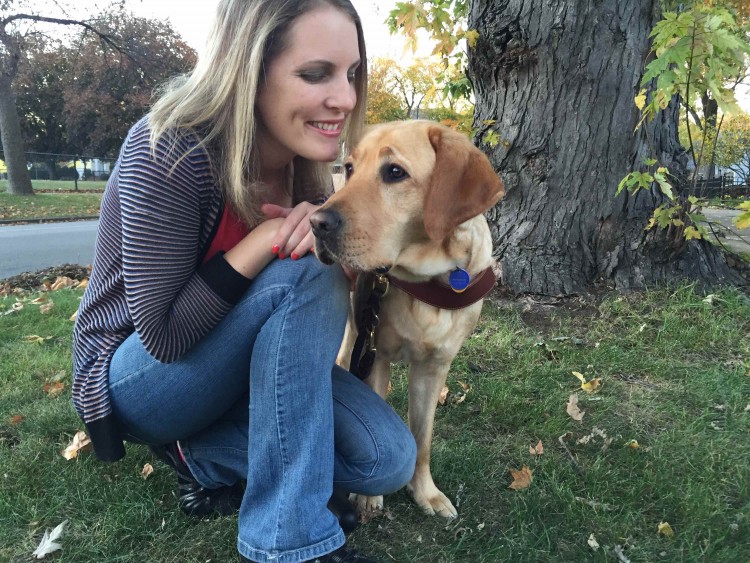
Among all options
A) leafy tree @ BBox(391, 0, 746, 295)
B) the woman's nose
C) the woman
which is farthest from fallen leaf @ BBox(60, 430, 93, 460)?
leafy tree @ BBox(391, 0, 746, 295)

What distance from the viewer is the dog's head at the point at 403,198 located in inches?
72.9

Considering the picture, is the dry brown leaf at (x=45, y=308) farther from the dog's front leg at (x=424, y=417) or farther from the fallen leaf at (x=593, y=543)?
the fallen leaf at (x=593, y=543)

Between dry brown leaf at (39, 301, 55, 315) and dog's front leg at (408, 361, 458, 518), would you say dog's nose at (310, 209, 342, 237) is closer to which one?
dog's front leg at (408, 361, 458, 518)

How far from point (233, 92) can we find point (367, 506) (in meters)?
1.62

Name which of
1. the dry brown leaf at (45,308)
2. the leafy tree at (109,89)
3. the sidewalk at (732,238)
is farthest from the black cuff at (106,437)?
the leafy tree at (109,89)

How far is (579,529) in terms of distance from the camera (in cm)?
204

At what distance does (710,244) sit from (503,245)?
1.63 metres

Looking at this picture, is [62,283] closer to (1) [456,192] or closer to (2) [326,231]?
(2) [326,231]

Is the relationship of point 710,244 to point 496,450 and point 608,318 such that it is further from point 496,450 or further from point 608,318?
point 496,450

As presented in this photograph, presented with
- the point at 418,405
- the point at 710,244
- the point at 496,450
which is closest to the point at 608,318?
the point at 710,244

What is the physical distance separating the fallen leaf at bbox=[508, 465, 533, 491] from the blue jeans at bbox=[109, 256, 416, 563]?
24.0 inches

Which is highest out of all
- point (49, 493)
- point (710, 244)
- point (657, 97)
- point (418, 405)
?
point (657, 97)

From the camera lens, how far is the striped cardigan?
66.3 inches

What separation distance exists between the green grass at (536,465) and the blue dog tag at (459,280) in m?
0.86
